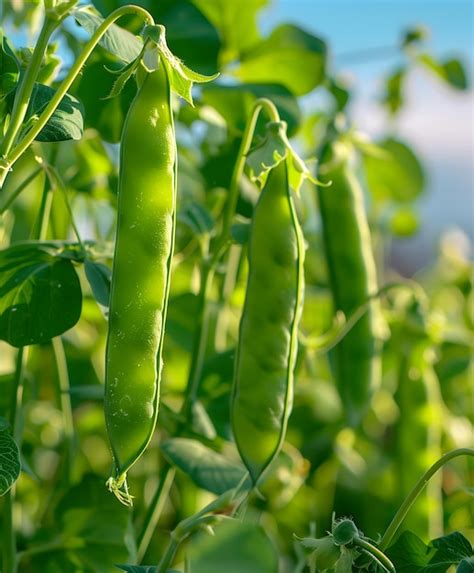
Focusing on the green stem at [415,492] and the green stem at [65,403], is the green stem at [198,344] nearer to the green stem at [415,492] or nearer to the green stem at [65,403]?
the green stem at [65,403]

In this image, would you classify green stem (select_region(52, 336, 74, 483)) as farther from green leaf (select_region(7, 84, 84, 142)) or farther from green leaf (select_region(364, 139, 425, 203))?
green leaf (select_region(364, 139, 425, 203))

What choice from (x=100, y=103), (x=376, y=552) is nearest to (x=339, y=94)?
(x=100, y=103)

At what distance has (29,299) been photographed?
0.76 m

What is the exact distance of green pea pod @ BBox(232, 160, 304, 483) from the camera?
0.69 meters

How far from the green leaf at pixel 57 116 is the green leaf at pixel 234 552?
310mm

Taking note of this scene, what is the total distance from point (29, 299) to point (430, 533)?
0.55m

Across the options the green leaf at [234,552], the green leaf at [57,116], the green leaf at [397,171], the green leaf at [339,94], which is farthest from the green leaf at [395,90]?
the green leaf at [234,552]

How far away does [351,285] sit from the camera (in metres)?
1.03

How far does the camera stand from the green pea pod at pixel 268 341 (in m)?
0.69

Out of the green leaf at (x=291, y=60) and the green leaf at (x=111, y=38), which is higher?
the green leaf at (x=291, y=60)

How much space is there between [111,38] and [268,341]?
0.25 metres

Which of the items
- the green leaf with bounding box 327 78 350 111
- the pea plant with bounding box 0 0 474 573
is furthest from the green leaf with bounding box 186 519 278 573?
the green leaf with bounding box 327 78 350 111

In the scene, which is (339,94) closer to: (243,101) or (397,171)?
(243,101)

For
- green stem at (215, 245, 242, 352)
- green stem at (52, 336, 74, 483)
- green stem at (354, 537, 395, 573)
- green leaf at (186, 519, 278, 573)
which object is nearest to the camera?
green leaf at (186, 519, 278, 573)
